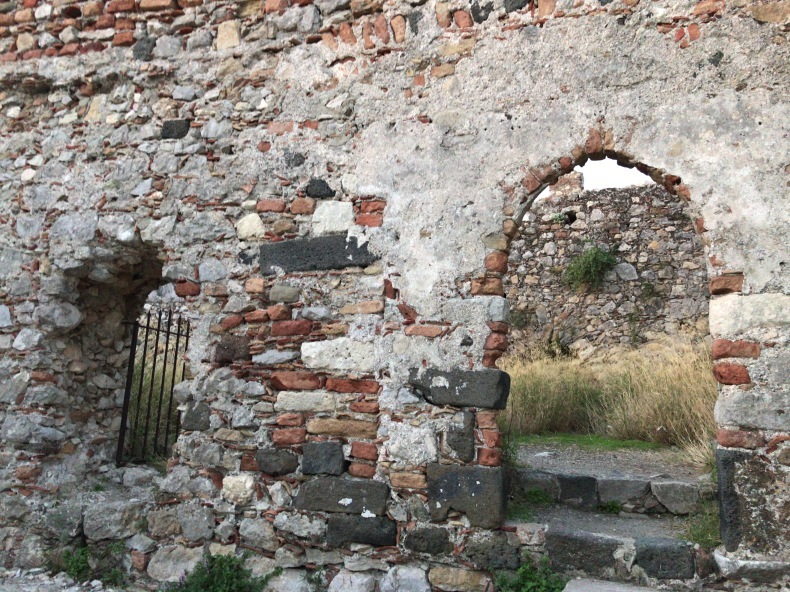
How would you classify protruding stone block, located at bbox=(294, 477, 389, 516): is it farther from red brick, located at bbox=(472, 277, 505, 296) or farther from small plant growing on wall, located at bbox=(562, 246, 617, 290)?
small plant growing on wall, located at bbox=(562, 246, 617, 290)

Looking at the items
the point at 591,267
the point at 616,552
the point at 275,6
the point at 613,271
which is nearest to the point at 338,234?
the point at 275,6

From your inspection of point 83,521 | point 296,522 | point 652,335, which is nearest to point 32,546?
point 83,521

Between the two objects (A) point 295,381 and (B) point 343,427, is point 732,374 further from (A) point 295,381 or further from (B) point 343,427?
(A) point 295,381

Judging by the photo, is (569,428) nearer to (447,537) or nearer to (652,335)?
(652,335)

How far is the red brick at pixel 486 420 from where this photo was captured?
327 cm

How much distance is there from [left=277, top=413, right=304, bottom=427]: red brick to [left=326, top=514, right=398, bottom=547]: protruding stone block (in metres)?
0.55

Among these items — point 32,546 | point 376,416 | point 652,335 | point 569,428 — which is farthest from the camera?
point 652,335

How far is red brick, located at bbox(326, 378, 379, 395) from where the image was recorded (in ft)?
11.5

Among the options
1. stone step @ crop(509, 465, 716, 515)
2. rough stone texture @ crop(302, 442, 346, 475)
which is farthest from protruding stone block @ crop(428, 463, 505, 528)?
stone step @ crop(509, 465, 716, 515)

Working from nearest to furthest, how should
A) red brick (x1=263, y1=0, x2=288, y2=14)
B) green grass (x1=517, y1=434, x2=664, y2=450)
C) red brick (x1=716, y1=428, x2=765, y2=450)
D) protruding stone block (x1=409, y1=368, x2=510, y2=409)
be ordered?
red brick (x1=716, y1=428, x2=765, y2=450)
protruding stone block (x1=409, y1=368, x2=510, y2=409)
red brick (x1=263, y1=0, x2=288, y2=14)
green grass (x1=517, y1=434, x2=664, y2=450)

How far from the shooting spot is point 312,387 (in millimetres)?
3602

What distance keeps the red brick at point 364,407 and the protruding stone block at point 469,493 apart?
435 mm

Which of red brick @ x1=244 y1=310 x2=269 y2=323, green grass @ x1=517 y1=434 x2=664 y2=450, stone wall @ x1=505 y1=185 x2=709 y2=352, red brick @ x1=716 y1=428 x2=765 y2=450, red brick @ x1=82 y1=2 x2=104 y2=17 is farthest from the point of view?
stone wall @ x1=505 y1=185 x2=709 y2=352

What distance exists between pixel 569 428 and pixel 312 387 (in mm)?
3873
